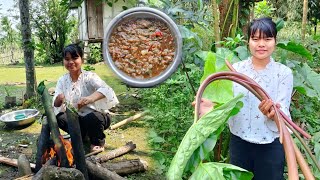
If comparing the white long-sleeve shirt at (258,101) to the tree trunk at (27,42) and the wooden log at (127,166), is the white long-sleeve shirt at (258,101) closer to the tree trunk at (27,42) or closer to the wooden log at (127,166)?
the wooden log at (127,166)

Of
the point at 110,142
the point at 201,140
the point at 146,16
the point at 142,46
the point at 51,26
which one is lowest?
the point at 110,142

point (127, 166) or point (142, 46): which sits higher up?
point (142, 46)

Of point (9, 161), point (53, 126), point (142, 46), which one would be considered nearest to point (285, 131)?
point (142, 46)

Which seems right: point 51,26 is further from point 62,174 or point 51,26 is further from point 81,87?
point 62,174

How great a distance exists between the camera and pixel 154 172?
9.00 ft

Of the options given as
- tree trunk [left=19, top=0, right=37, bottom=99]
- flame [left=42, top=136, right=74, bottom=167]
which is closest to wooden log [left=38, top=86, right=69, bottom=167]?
flame [left=42, top=136, right=74, bottom=167]

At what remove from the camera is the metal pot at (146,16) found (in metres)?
1.59

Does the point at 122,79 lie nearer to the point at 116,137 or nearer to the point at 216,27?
the point at 216,27

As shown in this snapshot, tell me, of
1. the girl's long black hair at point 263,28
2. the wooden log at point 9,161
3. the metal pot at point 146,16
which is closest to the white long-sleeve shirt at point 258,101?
the girl's long black hair at point 263,28

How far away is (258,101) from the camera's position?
1436mm

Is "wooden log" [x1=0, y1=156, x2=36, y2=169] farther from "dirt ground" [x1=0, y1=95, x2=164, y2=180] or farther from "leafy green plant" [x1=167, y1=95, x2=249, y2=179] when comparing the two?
"leafy green plant" [x1=167, y1=95, x2=249, y2=179]

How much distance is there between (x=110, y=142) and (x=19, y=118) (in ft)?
3.93

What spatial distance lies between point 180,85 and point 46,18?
370 inches

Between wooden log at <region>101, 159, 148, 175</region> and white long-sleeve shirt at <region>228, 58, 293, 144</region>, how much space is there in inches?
53.3
